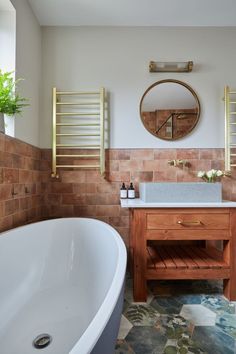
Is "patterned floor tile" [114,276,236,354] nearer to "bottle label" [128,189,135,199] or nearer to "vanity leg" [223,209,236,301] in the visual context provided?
"vanity leg" [223,209,236,301]

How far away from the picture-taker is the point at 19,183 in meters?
1.68

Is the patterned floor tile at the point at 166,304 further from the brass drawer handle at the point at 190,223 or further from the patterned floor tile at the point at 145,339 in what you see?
the brass drawer handle at the point at 190,223

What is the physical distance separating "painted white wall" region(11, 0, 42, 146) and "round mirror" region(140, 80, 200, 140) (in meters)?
1.04

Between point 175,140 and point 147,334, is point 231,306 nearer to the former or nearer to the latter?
point 147,334

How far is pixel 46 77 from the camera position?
2158 millimetres

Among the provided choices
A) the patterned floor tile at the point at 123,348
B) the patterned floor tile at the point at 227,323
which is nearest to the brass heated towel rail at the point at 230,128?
the patterned floor tile at the point at 227,323

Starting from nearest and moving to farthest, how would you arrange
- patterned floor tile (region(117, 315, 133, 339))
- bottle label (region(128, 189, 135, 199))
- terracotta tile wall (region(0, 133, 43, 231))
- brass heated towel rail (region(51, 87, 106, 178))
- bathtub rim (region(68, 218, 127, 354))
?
bathtub rim (region(68, 218, 127, 354))
patterned floor tile (region(117, 315, 133, 339))
terracotta tile wall (region(0, 133, 43, 231))
bottle label (region(128, 189, 135, 199))
brass heated towel rail (region(51, 87, 106, 178))

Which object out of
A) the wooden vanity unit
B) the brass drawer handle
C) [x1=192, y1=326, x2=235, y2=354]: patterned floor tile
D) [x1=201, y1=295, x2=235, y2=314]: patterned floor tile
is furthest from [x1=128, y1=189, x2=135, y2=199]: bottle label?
[x1=192, y1=326, x2=235, y2=354]: patterned floor tile

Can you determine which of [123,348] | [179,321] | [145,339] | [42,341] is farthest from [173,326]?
[42,341]

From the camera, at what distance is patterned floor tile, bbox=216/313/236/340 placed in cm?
128

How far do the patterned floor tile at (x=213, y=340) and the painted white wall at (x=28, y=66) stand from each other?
71.3 inches

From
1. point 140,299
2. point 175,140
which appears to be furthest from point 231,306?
point 175,140

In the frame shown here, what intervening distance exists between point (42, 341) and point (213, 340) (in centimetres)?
92

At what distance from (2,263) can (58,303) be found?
0.43m
